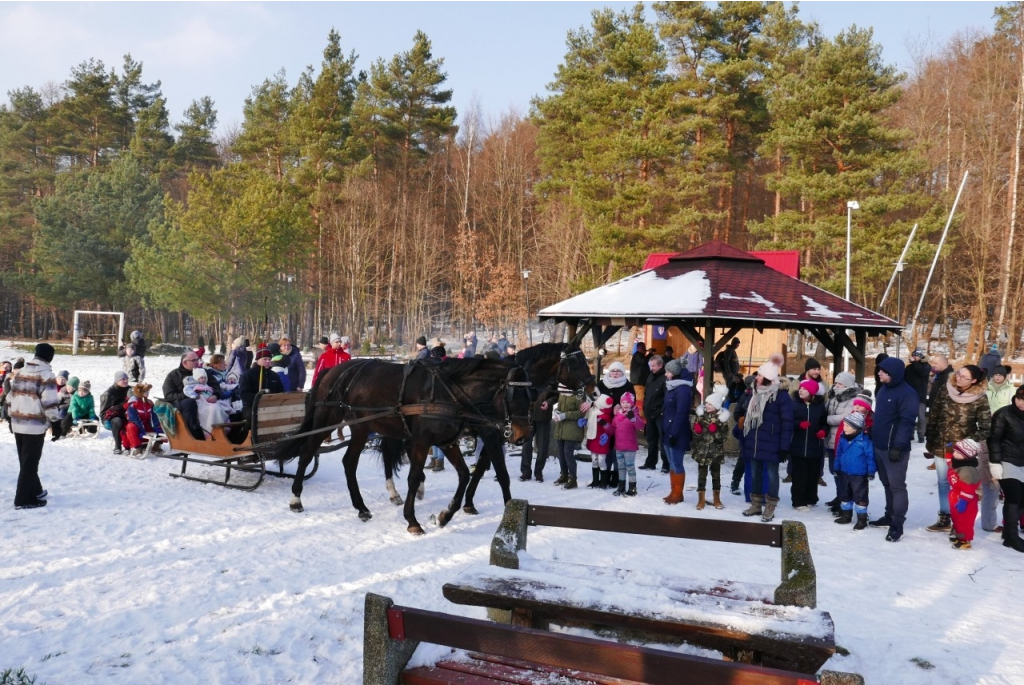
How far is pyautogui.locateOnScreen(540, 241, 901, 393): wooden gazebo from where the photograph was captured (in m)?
12.1

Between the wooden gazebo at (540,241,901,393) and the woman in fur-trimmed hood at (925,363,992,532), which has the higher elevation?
the wooden gazebo at (540,241,901,393)

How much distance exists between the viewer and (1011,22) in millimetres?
32625

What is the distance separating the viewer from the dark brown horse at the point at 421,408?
7422 mm

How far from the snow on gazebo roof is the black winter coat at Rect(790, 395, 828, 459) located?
9.95ft

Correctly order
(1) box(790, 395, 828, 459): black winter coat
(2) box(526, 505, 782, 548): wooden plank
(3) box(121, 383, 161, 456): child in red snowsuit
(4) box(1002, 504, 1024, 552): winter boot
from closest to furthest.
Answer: (2) box(526, 505, 782, 548): wooden plank → (4) box(1002, 504, 1024, 552): winter boot → (1) box(790, 395, 828, 459): black winter coat → (3) box(121, 383, 161, 456): child in red snowsuit

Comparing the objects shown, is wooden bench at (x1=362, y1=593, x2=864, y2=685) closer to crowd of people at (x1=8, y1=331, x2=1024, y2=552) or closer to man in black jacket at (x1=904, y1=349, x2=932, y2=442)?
crowd of people at (x1=8, y1=331, x2=1024, y2=552)

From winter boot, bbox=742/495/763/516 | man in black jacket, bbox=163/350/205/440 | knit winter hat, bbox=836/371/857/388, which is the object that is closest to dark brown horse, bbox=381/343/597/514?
winter boot, bbox=742/495/763/516

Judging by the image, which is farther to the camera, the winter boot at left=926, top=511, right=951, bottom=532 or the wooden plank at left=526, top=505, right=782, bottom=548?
the winter boot at left=926, top=511, right=951, bottom=532

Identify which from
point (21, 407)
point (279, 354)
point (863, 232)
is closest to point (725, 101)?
point (863, 232)

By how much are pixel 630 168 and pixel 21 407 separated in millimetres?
28092

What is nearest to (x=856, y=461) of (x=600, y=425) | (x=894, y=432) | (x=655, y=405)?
(x=894, y=432)

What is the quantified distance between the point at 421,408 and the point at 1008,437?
6044mm

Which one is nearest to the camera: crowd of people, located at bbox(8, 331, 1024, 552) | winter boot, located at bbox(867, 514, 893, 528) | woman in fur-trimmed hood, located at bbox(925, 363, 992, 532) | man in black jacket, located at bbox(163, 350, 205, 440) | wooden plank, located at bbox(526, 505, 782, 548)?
wooden plank, located at bbox(526, 505, 782, 548)

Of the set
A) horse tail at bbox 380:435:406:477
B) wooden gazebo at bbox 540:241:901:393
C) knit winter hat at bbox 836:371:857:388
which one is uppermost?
wooden gazebo at bbox 540:241:901:393
